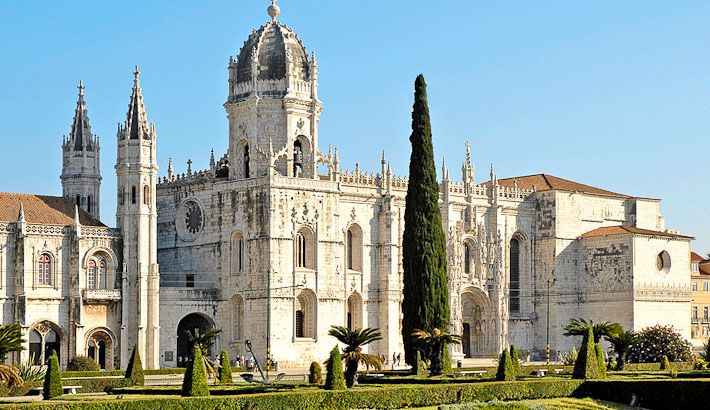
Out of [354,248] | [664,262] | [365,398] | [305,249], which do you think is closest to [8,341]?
[365,398]

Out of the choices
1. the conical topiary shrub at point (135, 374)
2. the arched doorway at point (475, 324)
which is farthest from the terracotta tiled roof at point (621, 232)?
the conical topiary shrub at point (135, 374)

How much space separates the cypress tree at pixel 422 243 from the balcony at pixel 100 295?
15.7m

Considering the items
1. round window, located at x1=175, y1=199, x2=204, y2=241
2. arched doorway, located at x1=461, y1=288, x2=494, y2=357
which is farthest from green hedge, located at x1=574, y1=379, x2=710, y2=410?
arched doorway, located at x1=461, y1=288, x2=494, y2=357

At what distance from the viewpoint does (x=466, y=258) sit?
266ft

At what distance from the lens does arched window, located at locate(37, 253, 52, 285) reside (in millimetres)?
62688

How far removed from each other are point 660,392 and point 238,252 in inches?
1259

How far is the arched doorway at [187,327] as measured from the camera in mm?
69106

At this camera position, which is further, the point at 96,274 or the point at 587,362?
the point at 96,274

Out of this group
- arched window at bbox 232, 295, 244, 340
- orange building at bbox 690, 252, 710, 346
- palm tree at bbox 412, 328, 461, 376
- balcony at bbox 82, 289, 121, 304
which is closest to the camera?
palm tree at bbox 412, 328, 461, 376

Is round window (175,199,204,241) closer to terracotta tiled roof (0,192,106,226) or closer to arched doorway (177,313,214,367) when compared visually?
arched doorway (177,313,214,367)

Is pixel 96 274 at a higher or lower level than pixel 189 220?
lower

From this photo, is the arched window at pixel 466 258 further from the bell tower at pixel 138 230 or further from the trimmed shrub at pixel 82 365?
the trimmed shrub at pixel 82 365

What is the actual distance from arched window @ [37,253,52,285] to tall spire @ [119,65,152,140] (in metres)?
8.06

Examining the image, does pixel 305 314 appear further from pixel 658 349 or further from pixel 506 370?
pixel 506 370
